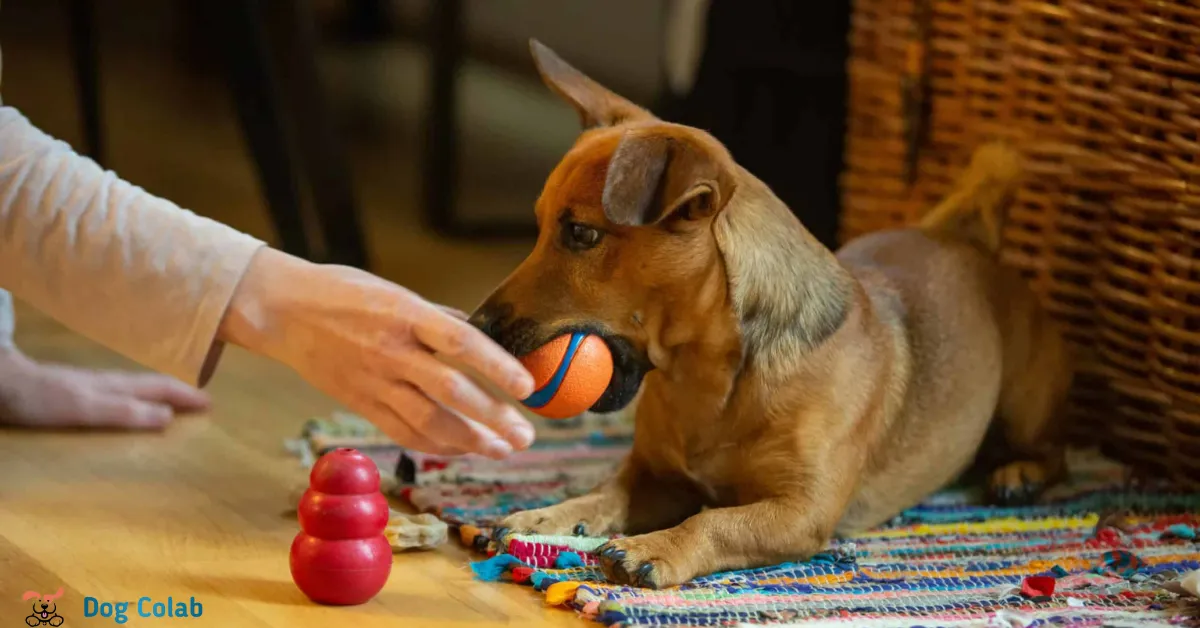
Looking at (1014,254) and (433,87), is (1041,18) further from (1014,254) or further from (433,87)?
(433,87)

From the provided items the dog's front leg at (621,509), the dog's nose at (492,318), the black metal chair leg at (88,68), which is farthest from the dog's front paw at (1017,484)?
the black metal chair leg at (88,68)

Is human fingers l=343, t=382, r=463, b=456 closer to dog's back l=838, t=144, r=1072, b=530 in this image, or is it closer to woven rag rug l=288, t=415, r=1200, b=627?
woven rag rug l=288, t=415, r=1200, b=627

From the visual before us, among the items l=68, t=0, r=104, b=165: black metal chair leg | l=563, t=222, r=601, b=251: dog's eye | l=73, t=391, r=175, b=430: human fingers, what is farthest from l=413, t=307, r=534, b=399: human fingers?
l=68, t=0, r=104, b=165: black metal chair leg

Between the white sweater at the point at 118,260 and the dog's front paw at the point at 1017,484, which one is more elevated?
the white sweater at the point at 118,260

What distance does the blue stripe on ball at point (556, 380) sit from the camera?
5.38 ft

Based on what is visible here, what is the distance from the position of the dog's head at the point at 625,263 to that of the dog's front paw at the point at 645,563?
19 cm

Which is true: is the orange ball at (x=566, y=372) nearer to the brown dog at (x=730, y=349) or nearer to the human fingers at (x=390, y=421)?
the brown dog at (x=730, y=349)

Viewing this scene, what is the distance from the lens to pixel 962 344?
2.08 meters

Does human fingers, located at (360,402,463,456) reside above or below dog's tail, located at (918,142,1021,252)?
below

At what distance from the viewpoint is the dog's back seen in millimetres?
2004

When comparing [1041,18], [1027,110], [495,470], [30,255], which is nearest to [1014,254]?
[1027,110]

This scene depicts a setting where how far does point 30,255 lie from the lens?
1667 mm

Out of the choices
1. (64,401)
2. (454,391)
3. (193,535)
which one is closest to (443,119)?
(64,401)

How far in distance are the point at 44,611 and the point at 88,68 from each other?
2.11m
